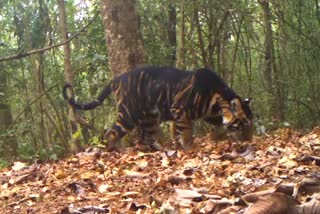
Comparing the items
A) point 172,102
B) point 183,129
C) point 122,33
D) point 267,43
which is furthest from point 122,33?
point 267,43

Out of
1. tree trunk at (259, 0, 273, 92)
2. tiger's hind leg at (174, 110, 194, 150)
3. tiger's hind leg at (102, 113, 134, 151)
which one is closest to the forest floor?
tiger's hind leg at (174, 110, 194, 150)

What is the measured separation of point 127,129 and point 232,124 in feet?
4.92

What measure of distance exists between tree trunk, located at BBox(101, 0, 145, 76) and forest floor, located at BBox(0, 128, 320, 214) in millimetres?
1672

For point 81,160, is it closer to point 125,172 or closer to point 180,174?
point 125,172

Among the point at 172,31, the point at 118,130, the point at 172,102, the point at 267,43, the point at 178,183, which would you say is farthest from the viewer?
the point at 267,43

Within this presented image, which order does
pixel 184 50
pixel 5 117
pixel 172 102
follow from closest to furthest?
pixel 172 102
pixel 184 50
pixel 5 117

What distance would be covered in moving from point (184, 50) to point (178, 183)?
694cm

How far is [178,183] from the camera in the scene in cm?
438

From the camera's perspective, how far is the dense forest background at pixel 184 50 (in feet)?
37.0

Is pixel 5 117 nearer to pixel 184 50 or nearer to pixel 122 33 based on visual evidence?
pixel 184 50

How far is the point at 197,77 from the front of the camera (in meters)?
7.31

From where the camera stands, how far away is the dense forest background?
37.0 ft

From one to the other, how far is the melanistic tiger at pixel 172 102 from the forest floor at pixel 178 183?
0.90m

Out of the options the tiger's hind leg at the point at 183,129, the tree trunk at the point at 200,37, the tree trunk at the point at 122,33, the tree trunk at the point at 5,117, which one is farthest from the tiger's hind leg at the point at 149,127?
the tree trunk at the point at 5,117
